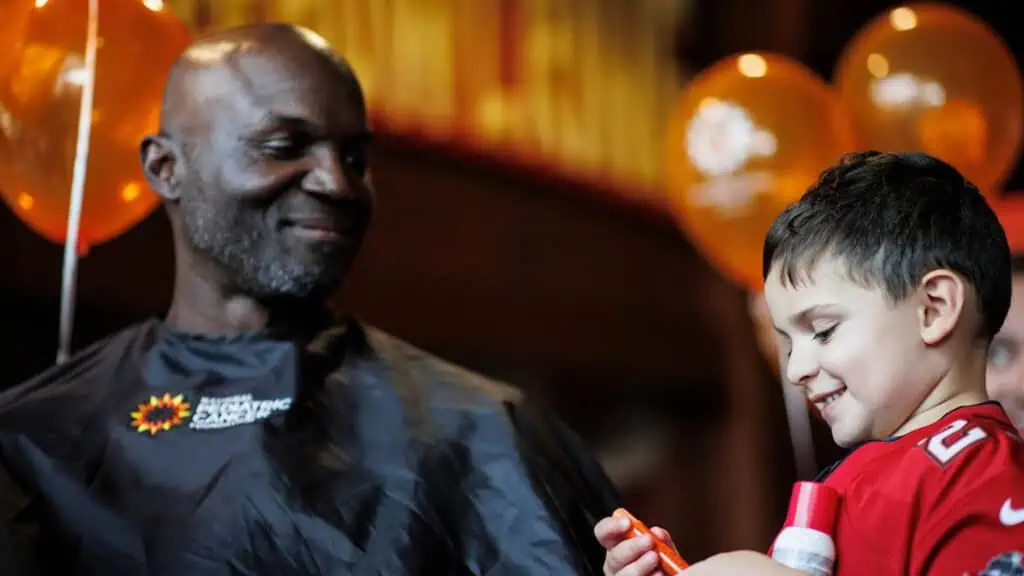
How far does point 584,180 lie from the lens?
4.73m

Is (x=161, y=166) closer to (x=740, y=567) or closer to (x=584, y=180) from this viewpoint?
(x=740, y=567)

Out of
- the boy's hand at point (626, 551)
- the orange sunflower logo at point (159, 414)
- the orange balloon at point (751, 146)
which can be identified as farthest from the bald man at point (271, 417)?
the orange balloon at point (751, 146)

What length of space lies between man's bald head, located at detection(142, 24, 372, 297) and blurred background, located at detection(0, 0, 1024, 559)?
165mm

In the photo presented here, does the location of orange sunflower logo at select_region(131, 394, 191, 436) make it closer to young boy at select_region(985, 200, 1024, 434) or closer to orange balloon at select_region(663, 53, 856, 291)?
young boy at select_region(985, 200, 1024, 434)

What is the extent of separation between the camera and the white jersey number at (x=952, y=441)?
114 cm

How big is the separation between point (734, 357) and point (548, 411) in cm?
339

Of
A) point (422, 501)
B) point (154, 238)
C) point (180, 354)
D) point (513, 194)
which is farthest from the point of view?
point (513, 194)

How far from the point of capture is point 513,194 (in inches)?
180

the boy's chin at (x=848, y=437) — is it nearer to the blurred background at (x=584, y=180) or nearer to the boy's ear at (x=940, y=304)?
the boy's ear at (x=940, y=304)

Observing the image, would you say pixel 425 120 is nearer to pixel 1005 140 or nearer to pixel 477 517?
pixel 1005 140

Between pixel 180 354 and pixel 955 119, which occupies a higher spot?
pixel 955 119

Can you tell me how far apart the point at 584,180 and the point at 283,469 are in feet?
10.2

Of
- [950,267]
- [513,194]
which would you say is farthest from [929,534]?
[513,194]

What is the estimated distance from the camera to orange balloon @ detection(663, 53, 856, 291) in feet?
8.01
